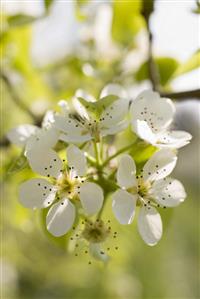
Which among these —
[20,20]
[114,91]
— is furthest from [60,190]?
[20,20]

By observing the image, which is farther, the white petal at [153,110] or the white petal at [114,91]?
the white petal at [114,91]

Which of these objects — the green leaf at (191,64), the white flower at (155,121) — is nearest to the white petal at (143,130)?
the white flower at (155,121)

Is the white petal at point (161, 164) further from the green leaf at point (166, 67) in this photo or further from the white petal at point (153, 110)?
the green leaf at point (166, 67)

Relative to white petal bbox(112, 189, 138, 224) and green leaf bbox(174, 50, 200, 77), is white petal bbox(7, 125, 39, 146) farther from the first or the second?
green leaf bbox(174, 50, 200, 77)

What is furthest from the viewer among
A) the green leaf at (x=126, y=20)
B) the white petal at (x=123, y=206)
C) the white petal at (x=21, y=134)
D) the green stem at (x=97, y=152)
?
the green leaf at (x=126, y=20)

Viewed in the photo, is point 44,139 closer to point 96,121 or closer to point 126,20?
point 96,121

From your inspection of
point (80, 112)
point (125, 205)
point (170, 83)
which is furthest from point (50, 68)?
point (125, 205)

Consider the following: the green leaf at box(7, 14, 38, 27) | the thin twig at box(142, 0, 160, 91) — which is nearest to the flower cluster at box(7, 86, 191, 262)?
the thin twig at box(142, 0, 160, 91)
